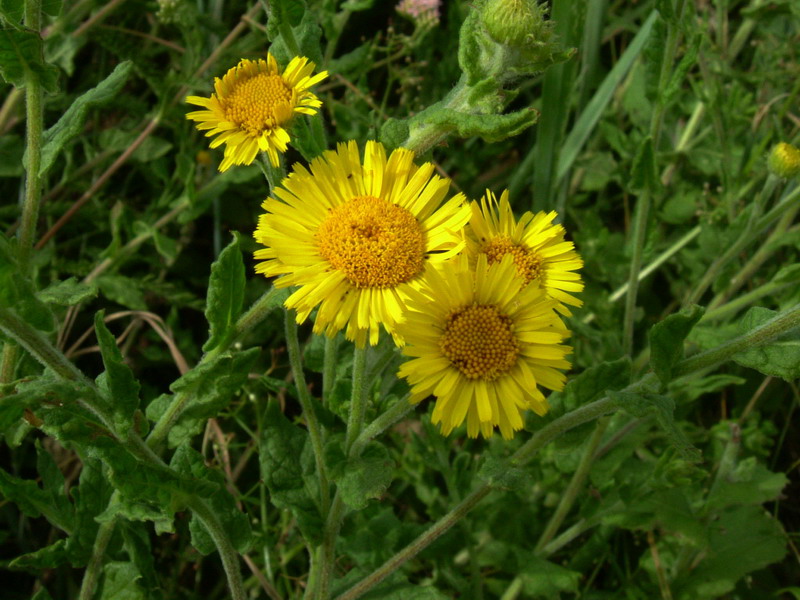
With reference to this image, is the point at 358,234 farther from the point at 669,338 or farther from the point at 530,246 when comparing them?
the point at 669,338

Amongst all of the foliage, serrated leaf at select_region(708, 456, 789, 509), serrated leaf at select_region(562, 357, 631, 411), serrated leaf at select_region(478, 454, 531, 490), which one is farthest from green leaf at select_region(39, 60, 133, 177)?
serrated leaf at select_region(708, 456, 789, 509)

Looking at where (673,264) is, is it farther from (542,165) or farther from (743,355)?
(743,355)

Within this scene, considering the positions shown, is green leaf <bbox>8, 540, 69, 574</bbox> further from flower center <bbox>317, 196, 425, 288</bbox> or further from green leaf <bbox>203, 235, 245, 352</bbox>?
flower center <bbox>317, 196, 425, 288</bbox>

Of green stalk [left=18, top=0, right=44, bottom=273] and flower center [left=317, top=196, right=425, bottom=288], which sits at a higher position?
green stalk [left=18, top=0, right=44, bottom=273]

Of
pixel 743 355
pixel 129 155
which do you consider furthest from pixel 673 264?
pixel 129 155

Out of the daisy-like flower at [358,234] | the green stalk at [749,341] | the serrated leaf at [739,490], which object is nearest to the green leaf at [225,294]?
the daisy-like flower at [358,234]

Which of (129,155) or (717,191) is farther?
(717,191)
